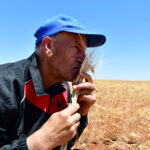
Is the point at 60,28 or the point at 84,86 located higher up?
the point at 60,28

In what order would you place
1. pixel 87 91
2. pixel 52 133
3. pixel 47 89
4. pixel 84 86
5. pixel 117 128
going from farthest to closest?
pixel 117 128 < pixel 47 89 < pixel 87 91 < pixel 84 86 < pixel 52 133

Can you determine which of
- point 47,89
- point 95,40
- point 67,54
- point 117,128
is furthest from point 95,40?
point 117,128

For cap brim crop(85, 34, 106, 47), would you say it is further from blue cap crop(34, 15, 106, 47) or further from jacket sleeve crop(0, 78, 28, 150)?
→ jacket sleeve crop(0, 78, 28, 150)

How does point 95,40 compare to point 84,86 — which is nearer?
point 84,86

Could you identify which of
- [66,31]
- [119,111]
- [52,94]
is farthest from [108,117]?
[66,31]

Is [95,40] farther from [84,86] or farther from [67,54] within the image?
[84,86]

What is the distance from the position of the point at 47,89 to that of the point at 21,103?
543 mm

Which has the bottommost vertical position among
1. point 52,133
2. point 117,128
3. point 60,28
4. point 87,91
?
point 117,128

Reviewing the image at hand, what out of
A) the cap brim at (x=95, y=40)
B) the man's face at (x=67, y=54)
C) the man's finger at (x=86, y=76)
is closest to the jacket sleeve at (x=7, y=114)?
the man's face at (x=67, y=54)

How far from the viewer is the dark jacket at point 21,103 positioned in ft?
6.05

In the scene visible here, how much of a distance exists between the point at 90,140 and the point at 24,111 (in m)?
3.10

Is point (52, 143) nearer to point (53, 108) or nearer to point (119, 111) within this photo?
point (53, 108)

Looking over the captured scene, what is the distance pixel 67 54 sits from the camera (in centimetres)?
221

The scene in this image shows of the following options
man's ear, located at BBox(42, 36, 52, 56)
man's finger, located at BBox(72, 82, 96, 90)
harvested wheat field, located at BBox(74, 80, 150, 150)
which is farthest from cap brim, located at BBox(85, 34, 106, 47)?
harvested wheat field, located at BBox(74, 80, 150, 150)
